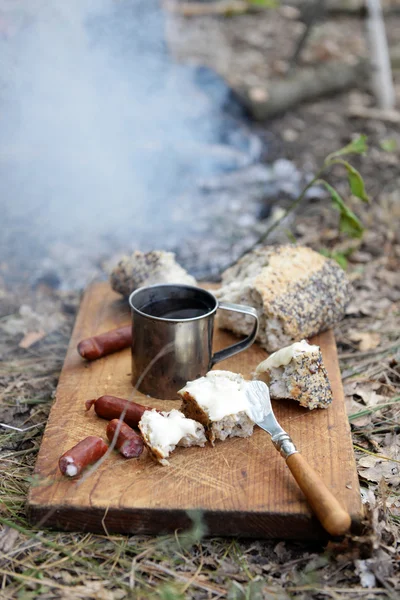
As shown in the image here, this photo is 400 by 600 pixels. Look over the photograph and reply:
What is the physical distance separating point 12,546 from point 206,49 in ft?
27.7

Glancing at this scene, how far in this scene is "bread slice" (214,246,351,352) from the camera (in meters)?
3.13

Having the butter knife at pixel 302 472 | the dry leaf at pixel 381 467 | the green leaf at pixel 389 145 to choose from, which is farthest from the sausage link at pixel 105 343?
the green leaf at pixel 389 145

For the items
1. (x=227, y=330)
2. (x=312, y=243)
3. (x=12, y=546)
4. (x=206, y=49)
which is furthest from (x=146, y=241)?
(x=206, y=49)

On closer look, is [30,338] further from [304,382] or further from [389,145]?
[389,145]

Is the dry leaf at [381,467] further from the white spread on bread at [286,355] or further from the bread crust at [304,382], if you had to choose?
the white spread on bread at [286,355]

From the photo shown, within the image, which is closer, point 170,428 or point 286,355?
point 170,428

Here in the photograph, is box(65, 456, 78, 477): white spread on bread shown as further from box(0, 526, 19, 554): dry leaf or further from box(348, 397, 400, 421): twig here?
box(348, 397, 400, 421): twig

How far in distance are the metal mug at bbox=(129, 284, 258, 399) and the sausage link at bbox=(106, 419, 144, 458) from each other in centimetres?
25

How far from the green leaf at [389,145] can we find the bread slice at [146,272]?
12.5 feet

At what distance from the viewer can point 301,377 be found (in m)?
2.63

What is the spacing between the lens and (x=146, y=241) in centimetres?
474

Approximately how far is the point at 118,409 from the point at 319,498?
2.77ft

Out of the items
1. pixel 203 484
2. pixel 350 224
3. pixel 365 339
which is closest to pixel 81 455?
pixel 203 484

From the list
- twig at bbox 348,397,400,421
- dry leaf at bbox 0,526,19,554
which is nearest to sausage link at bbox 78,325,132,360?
dry leaf at bbox 0,526,19,554
